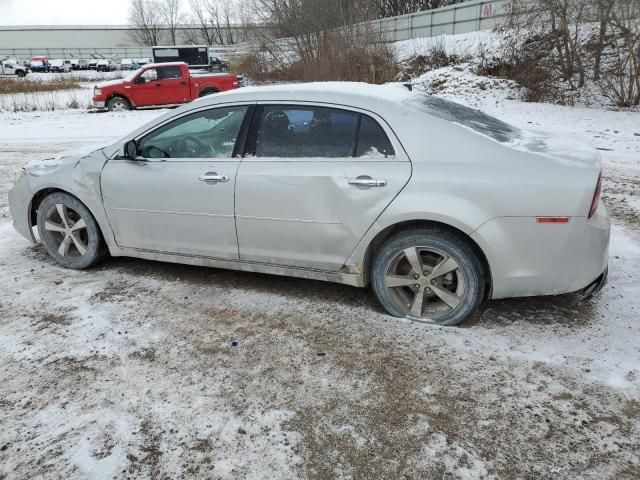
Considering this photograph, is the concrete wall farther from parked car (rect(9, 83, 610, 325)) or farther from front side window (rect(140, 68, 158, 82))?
parked car (rect(9, 83, 610, 325))

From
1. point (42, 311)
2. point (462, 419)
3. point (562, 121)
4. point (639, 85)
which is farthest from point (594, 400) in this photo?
point (639, 85)

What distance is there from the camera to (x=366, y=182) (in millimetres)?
3359

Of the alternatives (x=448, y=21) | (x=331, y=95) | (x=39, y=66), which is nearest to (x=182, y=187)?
(x=331, y=95)

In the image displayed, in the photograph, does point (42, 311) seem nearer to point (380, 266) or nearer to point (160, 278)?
point (160, 278)

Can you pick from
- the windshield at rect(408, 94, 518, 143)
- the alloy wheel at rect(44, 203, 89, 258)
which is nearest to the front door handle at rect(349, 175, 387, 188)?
the windshield at rect(408, 94, 518, 143)

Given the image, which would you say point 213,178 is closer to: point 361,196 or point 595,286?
point 361,196

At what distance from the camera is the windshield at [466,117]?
3.51 meters

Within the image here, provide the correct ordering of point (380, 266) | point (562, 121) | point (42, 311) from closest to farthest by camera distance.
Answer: point (380, 266), point (42, 311), point (562, 121)

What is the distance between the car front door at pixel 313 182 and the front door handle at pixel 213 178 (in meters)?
0.13

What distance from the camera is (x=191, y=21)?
318ft

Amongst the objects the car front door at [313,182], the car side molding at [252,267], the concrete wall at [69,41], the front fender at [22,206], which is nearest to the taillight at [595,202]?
the car front door at [313,182]

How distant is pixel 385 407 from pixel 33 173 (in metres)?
3.73

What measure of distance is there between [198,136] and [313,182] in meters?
1.14

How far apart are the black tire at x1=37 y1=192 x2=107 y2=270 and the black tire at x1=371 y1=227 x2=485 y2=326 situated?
2.49 m
